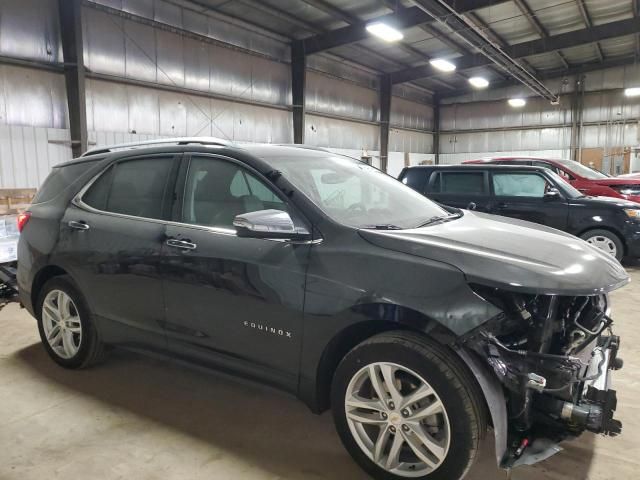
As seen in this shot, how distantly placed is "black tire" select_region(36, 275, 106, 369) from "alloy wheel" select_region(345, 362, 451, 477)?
73.6 inches

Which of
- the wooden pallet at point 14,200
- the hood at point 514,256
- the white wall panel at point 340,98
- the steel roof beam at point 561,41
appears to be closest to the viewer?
the hood at point 514,256

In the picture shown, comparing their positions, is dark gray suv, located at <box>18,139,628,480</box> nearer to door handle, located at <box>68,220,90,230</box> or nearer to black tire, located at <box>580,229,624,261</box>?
door handle, located at <box>68,220,90,230</box>

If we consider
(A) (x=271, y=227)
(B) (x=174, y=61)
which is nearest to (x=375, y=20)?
(B) (x=174, y=61)

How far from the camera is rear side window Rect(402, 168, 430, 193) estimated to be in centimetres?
695

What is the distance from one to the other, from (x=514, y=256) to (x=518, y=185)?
5127mm

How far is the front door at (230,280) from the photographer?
212cm

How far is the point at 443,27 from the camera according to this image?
39.8 feet

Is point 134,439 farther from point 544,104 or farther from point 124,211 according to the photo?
point 544,104

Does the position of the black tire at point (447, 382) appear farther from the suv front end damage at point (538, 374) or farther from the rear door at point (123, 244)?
the rear door at point (123, 244)

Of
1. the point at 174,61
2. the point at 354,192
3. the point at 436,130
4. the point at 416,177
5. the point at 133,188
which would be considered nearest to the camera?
the point at 354,192

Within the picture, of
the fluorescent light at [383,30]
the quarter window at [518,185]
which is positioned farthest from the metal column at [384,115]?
the quarter window at [518,185]

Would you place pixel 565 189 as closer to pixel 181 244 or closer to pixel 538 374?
pixel 538 374

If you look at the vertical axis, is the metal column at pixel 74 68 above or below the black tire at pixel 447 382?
above

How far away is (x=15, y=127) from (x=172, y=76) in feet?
10.9
